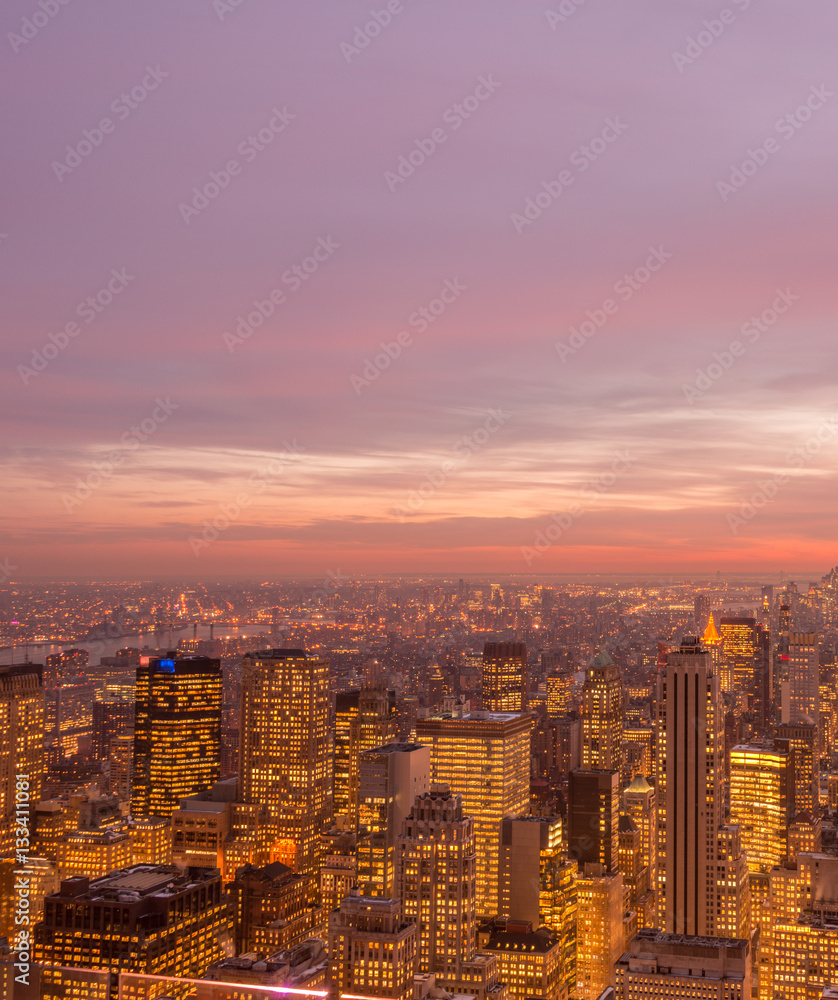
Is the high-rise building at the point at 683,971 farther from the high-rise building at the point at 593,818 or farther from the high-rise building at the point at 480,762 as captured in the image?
the high-rise building at the point at 480,762

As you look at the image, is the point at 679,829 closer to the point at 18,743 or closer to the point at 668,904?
the point at 668,904

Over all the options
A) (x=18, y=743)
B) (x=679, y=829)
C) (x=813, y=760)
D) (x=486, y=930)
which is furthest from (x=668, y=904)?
(x=18, y=743)

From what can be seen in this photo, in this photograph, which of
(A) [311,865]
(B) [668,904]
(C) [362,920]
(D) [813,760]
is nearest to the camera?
(C) [362,920]

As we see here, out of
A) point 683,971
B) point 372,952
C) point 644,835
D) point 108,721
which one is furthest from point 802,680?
point 372,952

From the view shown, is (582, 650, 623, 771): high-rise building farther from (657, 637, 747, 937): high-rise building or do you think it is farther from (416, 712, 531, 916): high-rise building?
(657, 637, 747, 937): high-rise building

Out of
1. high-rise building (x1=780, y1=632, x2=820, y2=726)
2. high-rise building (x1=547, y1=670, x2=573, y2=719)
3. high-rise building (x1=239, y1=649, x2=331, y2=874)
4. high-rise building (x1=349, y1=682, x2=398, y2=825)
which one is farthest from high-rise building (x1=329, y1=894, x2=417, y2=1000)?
high-rise building (x1=780, y1=632, x2=820, y2=726)

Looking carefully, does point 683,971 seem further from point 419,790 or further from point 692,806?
point 419,790

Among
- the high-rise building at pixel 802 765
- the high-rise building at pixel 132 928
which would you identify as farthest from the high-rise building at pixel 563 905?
the high-rise building at pixel 802 765
